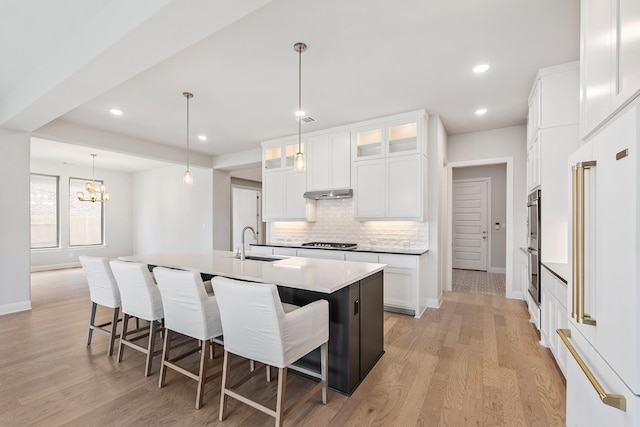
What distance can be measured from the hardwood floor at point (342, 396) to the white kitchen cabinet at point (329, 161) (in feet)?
7.98

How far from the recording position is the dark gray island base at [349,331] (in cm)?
216

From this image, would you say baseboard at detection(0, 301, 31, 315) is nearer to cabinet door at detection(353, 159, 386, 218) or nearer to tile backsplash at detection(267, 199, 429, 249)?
tile backsplash at detection(267, 199, 429, 249)

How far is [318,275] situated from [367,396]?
93 cm

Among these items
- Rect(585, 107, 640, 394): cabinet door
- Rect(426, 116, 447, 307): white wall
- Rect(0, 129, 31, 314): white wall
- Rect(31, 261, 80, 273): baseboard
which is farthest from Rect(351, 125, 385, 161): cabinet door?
Rect(31, 261, 80, 273): baseboard

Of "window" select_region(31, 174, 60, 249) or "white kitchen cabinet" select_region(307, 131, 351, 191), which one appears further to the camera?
"window" select_region(31, 174, 60, 249)

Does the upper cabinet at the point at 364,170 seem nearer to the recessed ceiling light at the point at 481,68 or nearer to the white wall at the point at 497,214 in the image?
the recessed ceiling light at the point at 481,68

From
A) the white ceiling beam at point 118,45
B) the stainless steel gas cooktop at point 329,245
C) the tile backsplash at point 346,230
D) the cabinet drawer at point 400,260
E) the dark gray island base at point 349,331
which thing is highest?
the white ceiling beam at point 118,45

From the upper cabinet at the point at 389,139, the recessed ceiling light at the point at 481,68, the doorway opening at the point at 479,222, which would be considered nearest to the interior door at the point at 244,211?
the upper cabinet at the point at 389,139

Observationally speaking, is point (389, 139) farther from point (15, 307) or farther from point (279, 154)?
point (15, 307)

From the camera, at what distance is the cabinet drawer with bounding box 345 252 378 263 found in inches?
161

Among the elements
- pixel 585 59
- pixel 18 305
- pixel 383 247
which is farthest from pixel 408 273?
pixel 18 305

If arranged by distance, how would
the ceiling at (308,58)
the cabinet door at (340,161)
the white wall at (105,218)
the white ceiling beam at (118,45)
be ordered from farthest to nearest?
1. the white wall at (105,218)
2. the cabinet door at (340,161)
3. the ceiling at (308,58)
4. the white ceiling beam at (118,45)

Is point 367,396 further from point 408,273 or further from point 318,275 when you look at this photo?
point 408,273

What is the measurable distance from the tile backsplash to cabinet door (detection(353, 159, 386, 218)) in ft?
1.21
